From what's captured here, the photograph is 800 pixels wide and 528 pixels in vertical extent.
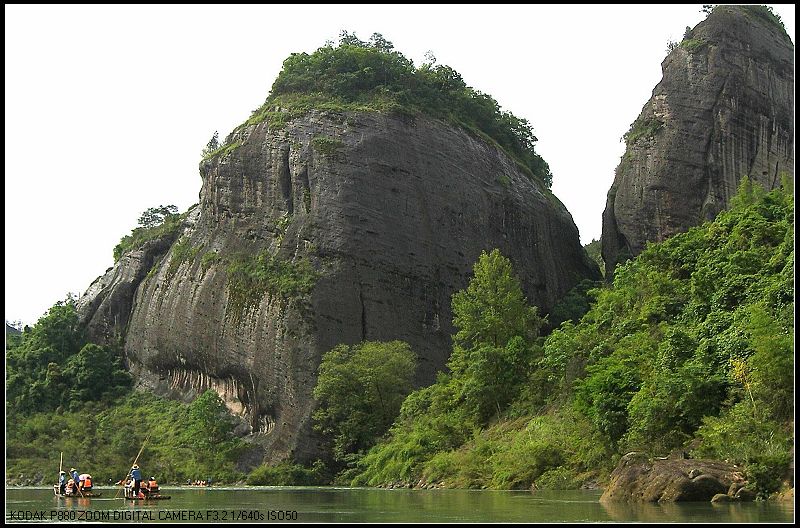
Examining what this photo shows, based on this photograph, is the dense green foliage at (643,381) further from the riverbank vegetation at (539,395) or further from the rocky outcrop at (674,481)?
the rocky outcrop at (674,481)

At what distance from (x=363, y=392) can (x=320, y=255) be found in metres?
11.7

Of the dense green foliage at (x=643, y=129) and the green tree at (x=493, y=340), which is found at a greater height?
the dense green foliage at (x=643, y=129)

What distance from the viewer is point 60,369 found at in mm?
83562

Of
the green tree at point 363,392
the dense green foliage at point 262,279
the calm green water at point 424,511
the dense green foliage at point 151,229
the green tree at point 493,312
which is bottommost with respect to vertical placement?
the calm green water at point 424,511

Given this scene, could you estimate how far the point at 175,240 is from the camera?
287 feet

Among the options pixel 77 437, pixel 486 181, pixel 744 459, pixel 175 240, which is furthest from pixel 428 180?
pixel 744 459

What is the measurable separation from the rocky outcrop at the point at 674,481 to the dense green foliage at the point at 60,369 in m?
58.1

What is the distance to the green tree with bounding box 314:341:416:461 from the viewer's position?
6284 centimetres

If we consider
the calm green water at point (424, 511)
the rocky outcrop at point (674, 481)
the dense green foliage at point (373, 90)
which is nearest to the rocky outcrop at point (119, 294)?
the dense green foliage at point (373, 90)

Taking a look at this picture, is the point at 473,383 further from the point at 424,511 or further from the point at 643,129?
the point at 643,129

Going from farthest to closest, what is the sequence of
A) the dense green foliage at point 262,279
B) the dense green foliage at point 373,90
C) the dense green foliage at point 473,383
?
the dense green foliage at point 373,90 < the dense green foliage at point 262,279 < the dense green foliage at point 473,383

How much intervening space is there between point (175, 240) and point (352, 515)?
64008mm

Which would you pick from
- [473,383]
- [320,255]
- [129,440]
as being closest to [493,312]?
[473,383]

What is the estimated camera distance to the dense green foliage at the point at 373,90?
79.9 meters
